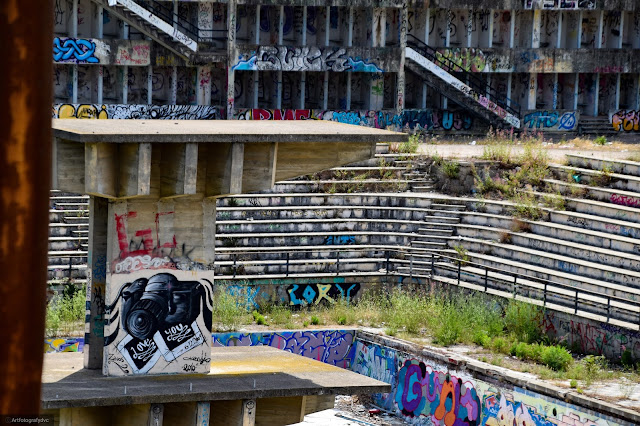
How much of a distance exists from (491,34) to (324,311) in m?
22.8

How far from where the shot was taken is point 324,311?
26125 mm

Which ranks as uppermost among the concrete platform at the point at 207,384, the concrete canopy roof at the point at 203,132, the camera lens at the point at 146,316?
the concrete canopy roof at the point at 203,132

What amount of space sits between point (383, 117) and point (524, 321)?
21.5 meters

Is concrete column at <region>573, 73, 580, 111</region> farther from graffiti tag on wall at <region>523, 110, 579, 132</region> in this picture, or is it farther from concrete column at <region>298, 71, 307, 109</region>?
concrete column at <region>298, 71, 307, 109</region>

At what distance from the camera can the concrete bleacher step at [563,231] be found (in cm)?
2461

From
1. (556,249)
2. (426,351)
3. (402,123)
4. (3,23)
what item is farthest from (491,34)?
(3,23)

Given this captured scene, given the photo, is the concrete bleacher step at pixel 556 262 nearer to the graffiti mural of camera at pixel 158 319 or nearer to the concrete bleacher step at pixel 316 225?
the concrete bleacher step at pixel 316 225

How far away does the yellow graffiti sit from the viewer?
40.4 metres

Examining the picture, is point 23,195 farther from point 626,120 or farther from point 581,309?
point 626,120

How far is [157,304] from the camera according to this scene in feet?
49.0

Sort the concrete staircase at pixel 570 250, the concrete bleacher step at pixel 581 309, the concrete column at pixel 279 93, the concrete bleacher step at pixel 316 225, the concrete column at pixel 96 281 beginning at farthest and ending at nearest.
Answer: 1. the concrete column at pixel 279 93
2. the concrete bleacher step at pixel 316 225
3. the concrete staircase at pixel 570 250
4. the concrete bleacher step at pixel 581 309
5. the concrete column at pixel 96 281

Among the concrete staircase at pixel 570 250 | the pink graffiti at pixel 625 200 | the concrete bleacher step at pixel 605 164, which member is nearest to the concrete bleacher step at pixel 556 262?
the concrete staircase at pixel 570 250

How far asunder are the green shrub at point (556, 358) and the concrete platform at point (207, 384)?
6.53m

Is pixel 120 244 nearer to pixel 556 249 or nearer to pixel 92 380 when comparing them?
pixel 92 380
